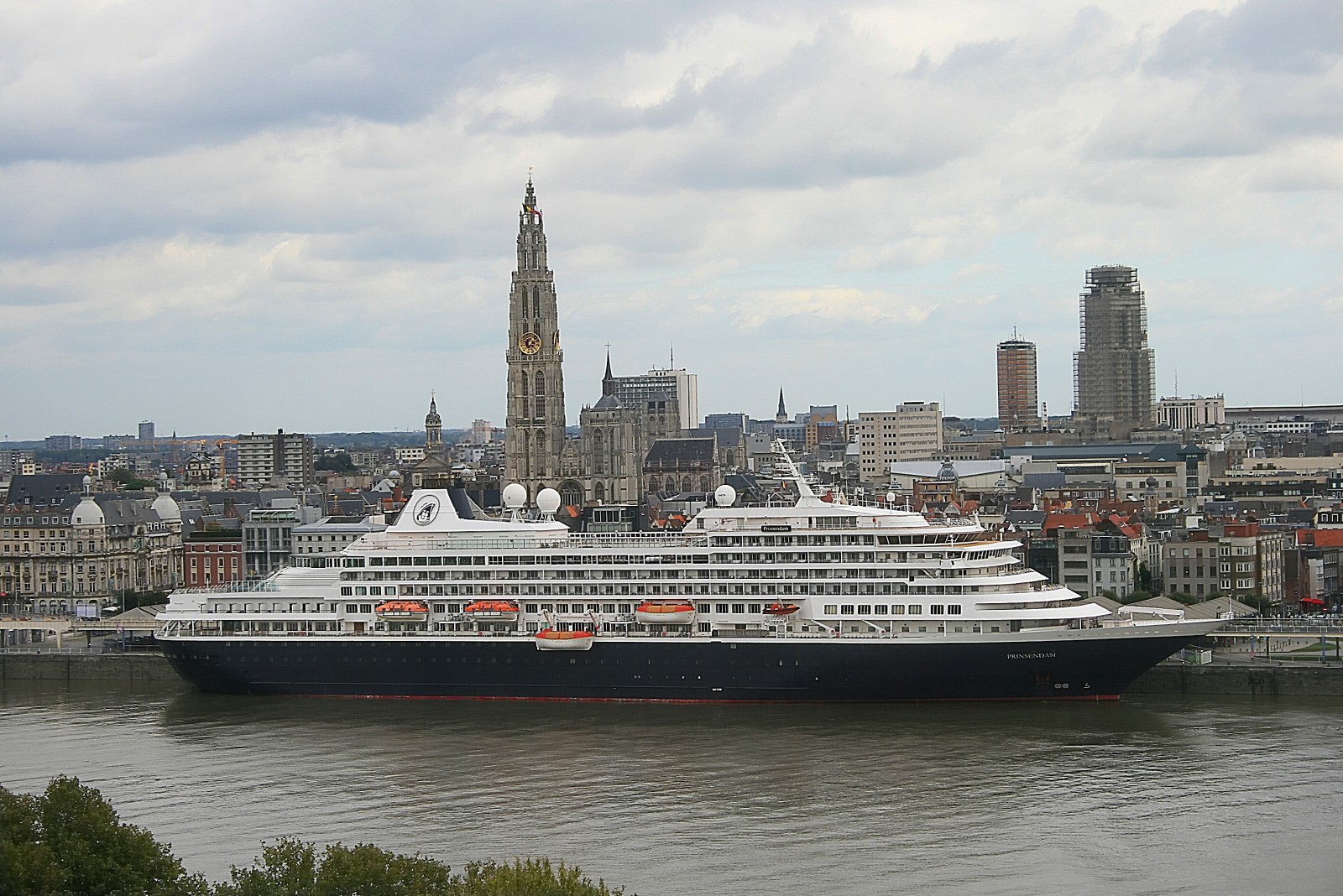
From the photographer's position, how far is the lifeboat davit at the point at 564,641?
2084 inches

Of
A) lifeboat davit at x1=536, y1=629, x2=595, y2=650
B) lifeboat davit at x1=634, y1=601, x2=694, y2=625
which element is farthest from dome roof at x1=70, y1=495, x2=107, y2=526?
lifeboat davit at x1=634, y1=601, x2=694, y2=625

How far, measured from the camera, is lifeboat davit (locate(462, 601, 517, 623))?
54469 mm

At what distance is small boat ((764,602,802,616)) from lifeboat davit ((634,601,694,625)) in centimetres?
215

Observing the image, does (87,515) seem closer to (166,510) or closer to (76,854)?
(166,510)

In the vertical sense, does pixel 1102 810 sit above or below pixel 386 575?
below

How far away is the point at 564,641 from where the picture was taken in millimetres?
53031

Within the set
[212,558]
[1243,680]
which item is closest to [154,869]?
[1243,680]

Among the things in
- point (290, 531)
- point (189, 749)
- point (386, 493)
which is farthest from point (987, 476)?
point (189, 749)

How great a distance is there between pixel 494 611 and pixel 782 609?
321 inches

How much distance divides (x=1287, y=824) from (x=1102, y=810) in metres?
3.55

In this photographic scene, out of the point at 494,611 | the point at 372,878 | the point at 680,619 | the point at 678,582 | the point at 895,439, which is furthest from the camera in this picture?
the point at 895,439

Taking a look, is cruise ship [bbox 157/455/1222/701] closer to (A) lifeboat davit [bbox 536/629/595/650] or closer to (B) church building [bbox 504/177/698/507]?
(A) lifeboat davit [bbox 536/629/595/650]

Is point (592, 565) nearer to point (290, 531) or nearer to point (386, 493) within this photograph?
point (290, 531)

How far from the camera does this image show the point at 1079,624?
51.3 metres
